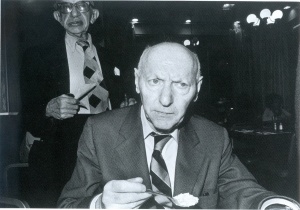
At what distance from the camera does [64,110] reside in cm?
123

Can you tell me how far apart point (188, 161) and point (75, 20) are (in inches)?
31.7

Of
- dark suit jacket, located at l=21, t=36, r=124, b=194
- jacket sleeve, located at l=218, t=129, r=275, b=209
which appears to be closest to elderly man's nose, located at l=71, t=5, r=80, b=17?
dark suit jacket, located at l=21, t=36, r=124, b=194

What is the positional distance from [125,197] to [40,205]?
3.15ft

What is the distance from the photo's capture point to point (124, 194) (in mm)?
723

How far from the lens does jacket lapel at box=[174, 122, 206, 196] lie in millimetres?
956

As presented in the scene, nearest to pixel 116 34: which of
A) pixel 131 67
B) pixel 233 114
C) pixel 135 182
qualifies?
pixel 131 67

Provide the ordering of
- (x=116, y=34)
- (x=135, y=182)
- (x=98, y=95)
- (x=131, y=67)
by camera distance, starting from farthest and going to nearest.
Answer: (x=116, y=34), (x=131, y=67), (x=98, y=95), (x=135, y=182)

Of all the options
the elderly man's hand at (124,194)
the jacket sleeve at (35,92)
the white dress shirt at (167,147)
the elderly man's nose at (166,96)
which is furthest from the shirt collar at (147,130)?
the jacket sleeve at (35,92)

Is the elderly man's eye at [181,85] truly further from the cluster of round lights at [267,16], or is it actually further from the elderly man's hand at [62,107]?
the cluster of round lights at [267,16]

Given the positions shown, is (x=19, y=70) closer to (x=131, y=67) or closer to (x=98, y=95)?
(x=98, y=95)

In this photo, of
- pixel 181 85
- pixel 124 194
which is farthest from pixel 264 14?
pixel 124 194

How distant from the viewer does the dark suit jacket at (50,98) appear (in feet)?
4.28

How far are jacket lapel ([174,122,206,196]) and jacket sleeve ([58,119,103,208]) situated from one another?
24 centimetres

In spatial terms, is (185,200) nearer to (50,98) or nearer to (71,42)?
(50,98)
